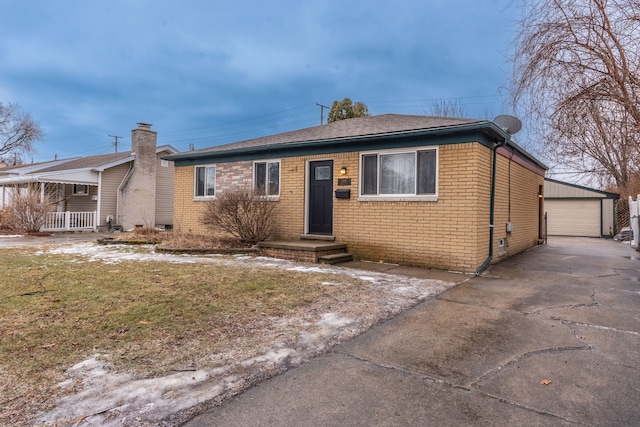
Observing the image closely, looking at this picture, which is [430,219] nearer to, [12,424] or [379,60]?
[12,424]

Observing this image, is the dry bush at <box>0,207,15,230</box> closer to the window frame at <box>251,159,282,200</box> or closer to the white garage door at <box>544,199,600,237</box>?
the window frame at <box>251,159,282,200</box>

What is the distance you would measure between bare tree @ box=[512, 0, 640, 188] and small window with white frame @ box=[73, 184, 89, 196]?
20.9m

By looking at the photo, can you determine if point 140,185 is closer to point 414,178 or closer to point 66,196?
point 66,196

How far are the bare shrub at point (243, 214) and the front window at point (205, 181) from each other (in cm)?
197

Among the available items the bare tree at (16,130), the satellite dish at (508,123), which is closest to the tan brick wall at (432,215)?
the satellite dish at (508,123)

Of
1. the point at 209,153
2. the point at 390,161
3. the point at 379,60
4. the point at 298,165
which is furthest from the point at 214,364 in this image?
the point at 379,60

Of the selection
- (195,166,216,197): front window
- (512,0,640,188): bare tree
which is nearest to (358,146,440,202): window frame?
(512,0,640,188): bare tree

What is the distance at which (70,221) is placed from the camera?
59.2ft

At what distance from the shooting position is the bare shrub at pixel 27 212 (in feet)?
50.8

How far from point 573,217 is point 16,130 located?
144 feet

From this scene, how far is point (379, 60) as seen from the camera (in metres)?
37.7

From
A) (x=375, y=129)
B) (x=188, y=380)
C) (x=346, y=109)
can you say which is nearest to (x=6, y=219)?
(x=375, y=129)

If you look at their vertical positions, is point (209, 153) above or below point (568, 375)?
above

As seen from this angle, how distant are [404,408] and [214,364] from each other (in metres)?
1.51
